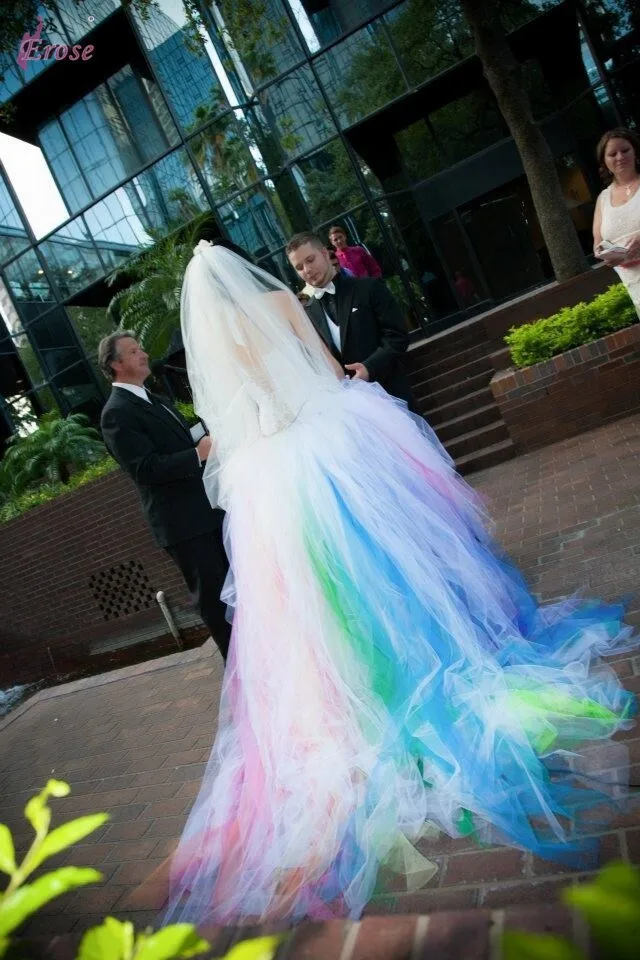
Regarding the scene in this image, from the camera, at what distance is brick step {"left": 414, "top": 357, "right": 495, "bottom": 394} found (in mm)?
8289

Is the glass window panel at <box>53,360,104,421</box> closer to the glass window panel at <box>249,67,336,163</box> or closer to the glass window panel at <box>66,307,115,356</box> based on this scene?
the glass window panel at <box>66,307,115,356</box>

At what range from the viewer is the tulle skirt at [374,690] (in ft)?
6.77

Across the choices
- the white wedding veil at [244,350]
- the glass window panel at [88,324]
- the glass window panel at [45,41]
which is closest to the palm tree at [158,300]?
the glass window panel at [88,324]

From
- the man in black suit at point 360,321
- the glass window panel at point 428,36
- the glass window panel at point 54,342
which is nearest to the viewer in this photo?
the man in black suit at point 360,321

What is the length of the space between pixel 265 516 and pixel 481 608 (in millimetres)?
1056

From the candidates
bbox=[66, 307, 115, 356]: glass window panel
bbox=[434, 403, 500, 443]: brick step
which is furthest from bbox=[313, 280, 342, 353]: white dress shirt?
bbox=[66, 307, 115, 356]: glass window panel

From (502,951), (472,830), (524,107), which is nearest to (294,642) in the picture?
(472,830)

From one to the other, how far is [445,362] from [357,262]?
1820mm

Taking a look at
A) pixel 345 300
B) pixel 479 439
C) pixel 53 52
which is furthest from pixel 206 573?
pixel 53 52

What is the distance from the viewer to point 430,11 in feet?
39.5

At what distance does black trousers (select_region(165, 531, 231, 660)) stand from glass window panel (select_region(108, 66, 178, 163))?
13.2m

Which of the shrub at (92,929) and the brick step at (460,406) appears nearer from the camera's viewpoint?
the shrub at (92,929)

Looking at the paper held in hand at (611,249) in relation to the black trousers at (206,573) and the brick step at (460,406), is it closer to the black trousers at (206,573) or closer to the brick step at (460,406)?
the brick step at (460,406)

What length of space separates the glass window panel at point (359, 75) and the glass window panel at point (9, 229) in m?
8.60
